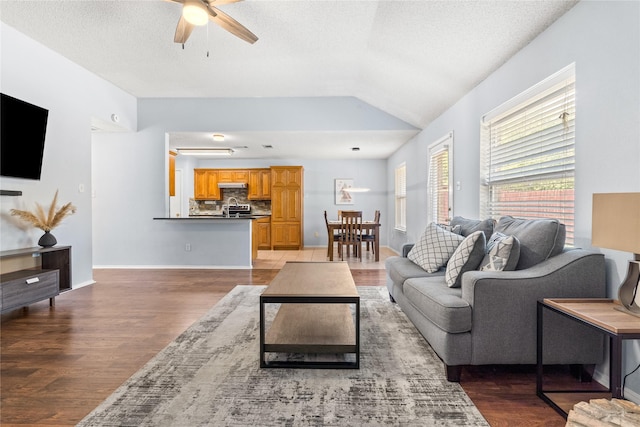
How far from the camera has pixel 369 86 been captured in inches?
187

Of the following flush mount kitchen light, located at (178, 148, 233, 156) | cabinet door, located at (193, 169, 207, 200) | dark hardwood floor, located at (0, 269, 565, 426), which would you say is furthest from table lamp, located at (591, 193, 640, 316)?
cabinet door, located at (193, 169, 207, 200)

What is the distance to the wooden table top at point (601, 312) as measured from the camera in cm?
140

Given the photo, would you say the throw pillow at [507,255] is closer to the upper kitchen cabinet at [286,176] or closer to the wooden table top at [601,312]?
the wooden table top at [601,312]

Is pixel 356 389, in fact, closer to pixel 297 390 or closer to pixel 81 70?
pixel 297 390

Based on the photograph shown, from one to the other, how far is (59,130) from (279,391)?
4098 mm

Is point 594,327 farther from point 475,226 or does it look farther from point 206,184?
point 206,184

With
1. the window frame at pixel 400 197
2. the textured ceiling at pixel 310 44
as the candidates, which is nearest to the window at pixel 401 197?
the window frame at pixel 400 197

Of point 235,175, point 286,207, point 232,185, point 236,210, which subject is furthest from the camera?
point 235,175

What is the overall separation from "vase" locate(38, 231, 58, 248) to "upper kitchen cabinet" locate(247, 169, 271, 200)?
16.4ft

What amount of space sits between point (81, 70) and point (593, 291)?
18.9 feet

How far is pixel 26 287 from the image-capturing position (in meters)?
3.21

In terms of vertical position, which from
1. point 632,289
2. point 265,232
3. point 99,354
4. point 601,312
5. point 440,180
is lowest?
point 99,354

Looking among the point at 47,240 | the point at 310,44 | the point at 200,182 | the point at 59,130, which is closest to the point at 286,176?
the point at 200,182

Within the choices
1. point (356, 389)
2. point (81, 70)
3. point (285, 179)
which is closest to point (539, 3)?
point (356, 389)
